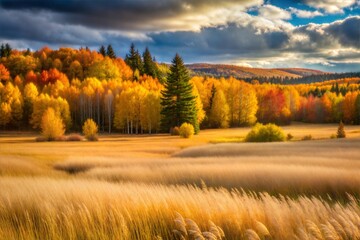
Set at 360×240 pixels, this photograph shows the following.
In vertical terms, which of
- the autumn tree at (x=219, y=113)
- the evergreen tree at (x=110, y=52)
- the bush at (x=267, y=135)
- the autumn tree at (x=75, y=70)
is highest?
the evergreen tree at (x=110, y=52)

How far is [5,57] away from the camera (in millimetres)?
116625

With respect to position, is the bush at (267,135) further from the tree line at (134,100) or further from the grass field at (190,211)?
the grass field at (190,211)

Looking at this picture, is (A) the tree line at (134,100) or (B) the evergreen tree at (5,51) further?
(B) the evergreen tree at (5,51)

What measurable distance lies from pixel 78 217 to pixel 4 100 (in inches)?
3102

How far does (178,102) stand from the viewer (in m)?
62.8

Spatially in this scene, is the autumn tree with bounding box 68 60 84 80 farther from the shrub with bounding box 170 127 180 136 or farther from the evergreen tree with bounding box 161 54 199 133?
the shrub with bounding box 170 127 180 136

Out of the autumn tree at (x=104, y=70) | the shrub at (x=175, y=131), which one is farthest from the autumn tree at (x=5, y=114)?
the autumn tree at (x=104, y=70)

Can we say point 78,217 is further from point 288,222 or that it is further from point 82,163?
point 82,163

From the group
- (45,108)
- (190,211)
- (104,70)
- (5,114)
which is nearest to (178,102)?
(45,108)

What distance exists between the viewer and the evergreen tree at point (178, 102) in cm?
6275

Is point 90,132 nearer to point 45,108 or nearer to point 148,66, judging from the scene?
point 45,108

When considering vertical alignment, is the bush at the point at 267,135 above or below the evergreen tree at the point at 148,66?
below

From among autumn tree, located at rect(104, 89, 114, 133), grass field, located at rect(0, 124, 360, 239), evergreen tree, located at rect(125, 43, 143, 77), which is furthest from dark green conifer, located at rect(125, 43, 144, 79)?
grass field, located at rect(0, 124, 360, 239)

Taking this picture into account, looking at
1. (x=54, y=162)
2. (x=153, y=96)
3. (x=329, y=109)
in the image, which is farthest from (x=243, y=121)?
(x=54, y=162)
